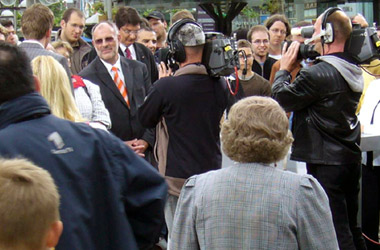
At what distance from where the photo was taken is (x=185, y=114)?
17.1 feet

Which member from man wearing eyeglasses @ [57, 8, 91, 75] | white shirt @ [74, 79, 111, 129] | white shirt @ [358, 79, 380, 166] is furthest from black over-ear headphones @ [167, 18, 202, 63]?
man wearing eyeglasses @ [57, 8, 91, 75]

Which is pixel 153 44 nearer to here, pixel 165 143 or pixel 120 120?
pixel 120 120

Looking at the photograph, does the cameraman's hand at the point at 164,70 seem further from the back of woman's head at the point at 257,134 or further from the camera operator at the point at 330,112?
the back of woman's head at the point at 257,134

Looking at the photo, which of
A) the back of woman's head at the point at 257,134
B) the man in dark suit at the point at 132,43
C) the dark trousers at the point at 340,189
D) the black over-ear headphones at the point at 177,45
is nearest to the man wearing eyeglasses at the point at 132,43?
the man in dark suit at the point at 132,43

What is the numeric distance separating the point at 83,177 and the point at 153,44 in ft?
20.5

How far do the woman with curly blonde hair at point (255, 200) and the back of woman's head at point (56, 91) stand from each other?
90 cm

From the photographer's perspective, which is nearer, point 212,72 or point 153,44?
point 212,72

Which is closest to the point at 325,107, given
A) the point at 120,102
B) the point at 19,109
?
the point at 120,102

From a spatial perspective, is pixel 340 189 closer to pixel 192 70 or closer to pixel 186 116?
pixel 186 116

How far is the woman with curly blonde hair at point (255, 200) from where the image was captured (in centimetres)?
312

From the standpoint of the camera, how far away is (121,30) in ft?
26.2

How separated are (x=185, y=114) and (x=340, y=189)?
4.35 ft

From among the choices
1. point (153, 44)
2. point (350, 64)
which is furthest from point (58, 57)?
point (153, 44)

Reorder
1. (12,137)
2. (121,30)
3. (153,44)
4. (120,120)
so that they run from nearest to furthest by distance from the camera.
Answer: (12,137), (120,120), (121,30), (153,44)
